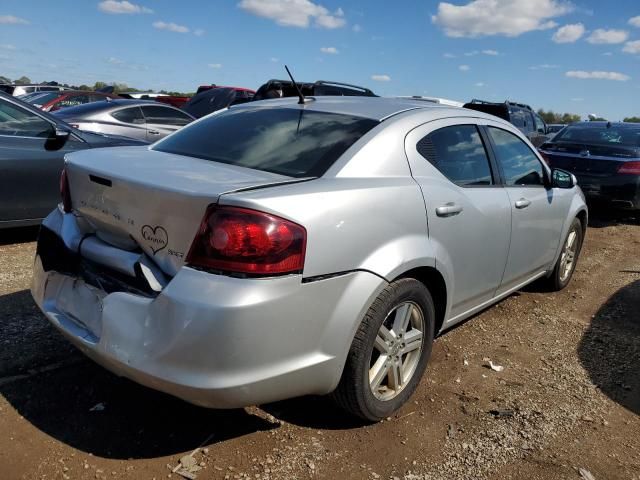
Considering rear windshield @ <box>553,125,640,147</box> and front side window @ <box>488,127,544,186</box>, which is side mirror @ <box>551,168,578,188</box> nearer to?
front side window @ <box>488,127,544,186</box>

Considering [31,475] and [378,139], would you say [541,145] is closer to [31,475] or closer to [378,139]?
[378,139]

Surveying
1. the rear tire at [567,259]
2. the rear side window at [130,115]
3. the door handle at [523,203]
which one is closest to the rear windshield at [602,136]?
the rear tire at [567,259]

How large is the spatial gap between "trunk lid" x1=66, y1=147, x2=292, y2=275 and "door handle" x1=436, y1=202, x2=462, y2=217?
34.5 inches

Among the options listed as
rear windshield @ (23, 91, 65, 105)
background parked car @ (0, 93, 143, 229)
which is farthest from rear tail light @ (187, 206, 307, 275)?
rear windshield @ (23, 91, 65, 105)

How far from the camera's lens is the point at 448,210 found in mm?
2971

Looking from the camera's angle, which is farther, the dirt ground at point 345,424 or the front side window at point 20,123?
the front side window at point 20,123

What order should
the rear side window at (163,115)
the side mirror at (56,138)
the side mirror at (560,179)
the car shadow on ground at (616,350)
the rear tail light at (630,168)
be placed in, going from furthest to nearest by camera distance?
the rear side window at (163,115), the rear tail light at (630,168), the side mirror at (56,138), the side mirror at (560,179), the car shadow on ground at (616,350)

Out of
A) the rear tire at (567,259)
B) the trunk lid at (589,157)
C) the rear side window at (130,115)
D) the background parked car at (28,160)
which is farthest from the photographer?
the rear side window at (130,115)

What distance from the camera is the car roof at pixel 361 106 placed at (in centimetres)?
308

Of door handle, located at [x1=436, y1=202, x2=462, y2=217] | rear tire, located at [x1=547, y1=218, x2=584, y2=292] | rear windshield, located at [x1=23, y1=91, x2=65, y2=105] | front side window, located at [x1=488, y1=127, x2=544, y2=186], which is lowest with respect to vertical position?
rear tire, located at [x1=547, y1=218, x2=584, y2=292]

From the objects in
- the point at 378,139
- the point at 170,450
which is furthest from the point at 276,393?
the point at 378,139

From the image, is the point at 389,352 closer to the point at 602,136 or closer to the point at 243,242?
the point at 243,242

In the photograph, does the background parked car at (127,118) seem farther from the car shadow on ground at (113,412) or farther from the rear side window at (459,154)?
the rear side window at (459,154)

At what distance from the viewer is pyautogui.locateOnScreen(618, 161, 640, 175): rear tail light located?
802cm
